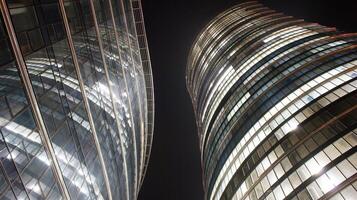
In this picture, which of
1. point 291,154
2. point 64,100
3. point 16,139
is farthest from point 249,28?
point 16,139

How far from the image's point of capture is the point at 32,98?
17859 mm

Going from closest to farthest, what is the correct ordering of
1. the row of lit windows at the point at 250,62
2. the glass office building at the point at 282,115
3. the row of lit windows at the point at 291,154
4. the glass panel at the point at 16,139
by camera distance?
the glass panel at the point at 16,139
the glass office building at the point at 282,115
the row of lit windows at the point at 291,154
the row of lit windows at the point at 250,62

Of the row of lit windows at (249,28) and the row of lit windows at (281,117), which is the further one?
the row of lit windows at (249,28)

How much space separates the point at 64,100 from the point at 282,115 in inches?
1043

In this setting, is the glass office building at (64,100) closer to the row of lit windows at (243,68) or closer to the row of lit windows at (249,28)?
the row of lit windows at (243,68)

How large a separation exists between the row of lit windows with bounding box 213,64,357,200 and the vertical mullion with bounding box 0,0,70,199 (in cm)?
2315

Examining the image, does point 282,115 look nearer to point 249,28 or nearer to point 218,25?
point 249,28

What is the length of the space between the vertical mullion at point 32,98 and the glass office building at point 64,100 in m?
0.06

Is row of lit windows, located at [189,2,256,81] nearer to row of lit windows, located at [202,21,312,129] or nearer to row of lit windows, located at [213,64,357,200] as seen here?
row of lit windows, located at [202,21,312,129]

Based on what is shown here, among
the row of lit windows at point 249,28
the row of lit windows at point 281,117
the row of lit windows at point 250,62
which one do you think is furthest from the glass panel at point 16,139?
the row of lit windows at point 249,28

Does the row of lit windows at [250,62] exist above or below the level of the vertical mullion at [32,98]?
below

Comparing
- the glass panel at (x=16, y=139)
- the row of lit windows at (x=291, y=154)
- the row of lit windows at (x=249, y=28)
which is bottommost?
the row of lit windows at (x=291, y=154)

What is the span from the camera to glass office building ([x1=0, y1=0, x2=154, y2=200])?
52.2 feet

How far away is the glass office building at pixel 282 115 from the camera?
26578mm
